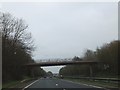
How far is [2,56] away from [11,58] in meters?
5.40

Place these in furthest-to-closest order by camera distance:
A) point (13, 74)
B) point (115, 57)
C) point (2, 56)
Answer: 1. point (115, 57)
2. point (13, 74)
3. point (2, 56)

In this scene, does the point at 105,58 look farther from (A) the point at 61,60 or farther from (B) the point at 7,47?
(B) the point at 7,47

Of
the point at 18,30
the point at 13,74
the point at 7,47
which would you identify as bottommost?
the point at 13,74

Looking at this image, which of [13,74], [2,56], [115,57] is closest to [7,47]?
[2,56]

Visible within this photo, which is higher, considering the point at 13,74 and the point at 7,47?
the point at 7,47

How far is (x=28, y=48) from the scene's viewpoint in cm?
7769

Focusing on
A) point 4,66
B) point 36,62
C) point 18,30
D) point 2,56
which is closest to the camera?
point 2,56

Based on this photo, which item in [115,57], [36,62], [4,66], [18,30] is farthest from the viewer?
[36,62]

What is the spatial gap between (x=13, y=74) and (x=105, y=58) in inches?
1528

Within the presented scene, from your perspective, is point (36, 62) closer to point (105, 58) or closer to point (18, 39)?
point (105, 58)

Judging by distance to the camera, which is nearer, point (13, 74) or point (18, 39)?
point (13, 74)

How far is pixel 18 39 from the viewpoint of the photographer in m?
75.4

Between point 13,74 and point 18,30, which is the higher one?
point 18,30

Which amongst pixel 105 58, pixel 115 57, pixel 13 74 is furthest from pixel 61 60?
pixel 13 74
